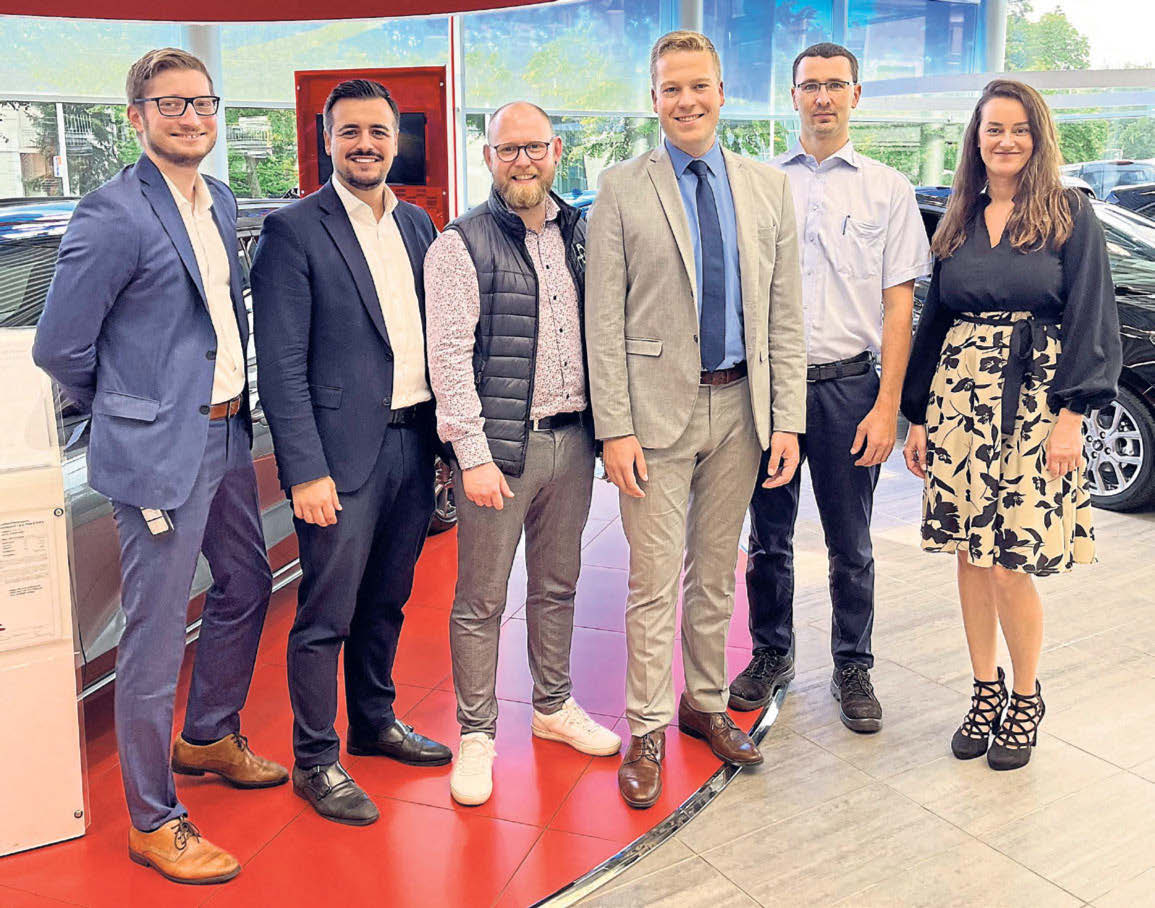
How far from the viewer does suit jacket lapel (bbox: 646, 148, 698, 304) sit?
253 cm

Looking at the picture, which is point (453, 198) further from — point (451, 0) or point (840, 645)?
point (451, 0)

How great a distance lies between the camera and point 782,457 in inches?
107

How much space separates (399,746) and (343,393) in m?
0.96

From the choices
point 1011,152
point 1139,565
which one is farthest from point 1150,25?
point 1011,152

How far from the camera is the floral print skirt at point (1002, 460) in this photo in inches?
104

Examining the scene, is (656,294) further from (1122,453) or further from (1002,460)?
(1122,453)

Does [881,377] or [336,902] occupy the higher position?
[881,377]

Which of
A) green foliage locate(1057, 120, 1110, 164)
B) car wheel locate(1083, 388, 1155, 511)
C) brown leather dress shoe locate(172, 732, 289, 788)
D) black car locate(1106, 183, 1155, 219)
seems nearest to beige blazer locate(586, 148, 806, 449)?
brown leather dress shoe locate(172, 732, 289, 788)

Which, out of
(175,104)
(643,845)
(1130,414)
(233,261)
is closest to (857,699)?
(643,845)

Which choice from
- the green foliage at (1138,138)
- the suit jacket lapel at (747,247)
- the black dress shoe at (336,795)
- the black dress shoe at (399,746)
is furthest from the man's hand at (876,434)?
the green foliage at (1138,138)

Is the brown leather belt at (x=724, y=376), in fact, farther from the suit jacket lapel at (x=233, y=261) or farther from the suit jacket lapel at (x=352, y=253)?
the suit jacket lapel at (x=233, y=261)

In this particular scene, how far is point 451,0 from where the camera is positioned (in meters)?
1.86

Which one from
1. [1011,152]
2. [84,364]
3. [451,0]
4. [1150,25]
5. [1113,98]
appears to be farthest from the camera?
[1150,25]

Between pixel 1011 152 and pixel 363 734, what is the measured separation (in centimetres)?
212
